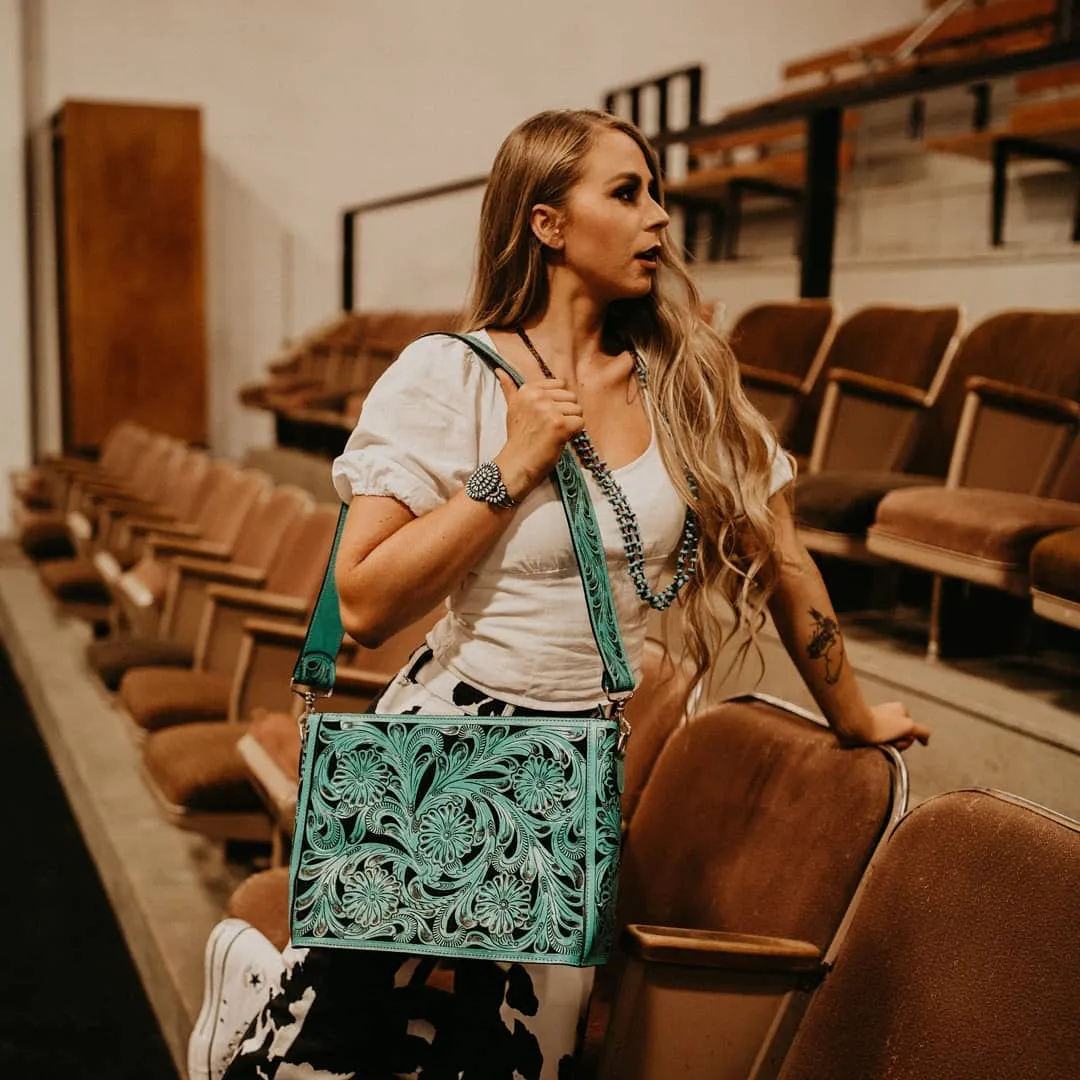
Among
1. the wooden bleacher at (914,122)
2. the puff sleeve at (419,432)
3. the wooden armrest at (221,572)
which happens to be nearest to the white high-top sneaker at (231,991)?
the puff sleeve at (419,432)

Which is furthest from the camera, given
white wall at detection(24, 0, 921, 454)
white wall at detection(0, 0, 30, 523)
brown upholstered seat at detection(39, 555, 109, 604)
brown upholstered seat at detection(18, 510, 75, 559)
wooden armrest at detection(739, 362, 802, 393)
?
white wall at detection(24, 0, 921, 454)

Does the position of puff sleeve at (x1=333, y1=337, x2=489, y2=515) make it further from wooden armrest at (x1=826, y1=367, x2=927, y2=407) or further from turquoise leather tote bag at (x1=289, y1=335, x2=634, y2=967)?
wooden armrest at (x1=826, y1=367, x2=927, y2=407)

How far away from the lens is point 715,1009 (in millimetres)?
793

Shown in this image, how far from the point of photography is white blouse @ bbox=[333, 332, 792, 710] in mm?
745

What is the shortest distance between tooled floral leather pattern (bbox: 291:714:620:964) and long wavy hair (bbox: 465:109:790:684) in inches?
6.4

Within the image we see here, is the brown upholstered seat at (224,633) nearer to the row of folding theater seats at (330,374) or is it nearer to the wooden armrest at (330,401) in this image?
the row of folding theater seats at (330,374)

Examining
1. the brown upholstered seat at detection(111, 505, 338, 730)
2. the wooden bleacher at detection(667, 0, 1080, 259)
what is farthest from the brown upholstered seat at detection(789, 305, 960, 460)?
the wooden bleacher at detection(667, 0, 1080, 259)

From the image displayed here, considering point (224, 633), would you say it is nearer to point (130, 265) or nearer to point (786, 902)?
point (786, 902)

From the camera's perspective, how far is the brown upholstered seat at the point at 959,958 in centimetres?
66

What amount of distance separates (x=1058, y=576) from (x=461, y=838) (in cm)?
79

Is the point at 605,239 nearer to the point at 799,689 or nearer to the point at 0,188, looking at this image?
the point at 799,689

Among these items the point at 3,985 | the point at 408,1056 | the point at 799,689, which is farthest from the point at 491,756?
the point at 3,985

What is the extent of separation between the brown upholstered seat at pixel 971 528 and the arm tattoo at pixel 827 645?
0.59 meters

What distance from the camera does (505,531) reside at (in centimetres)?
76
